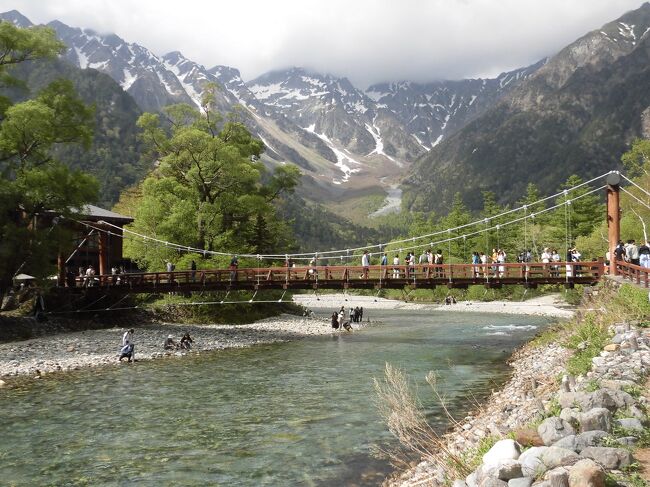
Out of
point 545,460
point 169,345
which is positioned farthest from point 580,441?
point 169,345

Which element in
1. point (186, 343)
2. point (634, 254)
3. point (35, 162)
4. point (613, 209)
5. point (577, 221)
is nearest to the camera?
point (634, 254)

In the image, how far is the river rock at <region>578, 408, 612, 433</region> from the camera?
717 cm

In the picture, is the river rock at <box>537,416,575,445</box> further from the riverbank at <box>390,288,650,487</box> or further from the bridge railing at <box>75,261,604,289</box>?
the bridge railing at <box>75,261,604,289</box>

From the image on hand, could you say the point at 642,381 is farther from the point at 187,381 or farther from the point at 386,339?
the point at 386,339

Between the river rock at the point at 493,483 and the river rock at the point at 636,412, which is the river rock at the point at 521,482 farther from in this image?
the river rock at the point at 636,412

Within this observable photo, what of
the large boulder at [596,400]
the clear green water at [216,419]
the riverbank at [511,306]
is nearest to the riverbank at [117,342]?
the clear green water at [216,419]

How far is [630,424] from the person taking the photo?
7305 millimetres

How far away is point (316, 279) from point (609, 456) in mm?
25357

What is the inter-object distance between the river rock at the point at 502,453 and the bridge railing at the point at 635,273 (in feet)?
41.9

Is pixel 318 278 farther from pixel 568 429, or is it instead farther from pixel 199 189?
pixel 568 429

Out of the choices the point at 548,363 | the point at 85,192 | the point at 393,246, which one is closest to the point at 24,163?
the point at 85,192

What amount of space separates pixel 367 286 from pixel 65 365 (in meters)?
15.8

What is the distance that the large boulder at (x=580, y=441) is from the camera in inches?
262

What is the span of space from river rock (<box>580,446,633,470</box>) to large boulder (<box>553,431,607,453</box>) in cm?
20
